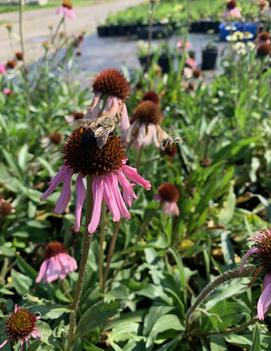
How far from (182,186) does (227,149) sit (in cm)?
50

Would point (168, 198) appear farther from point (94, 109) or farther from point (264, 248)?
point (264, 248)

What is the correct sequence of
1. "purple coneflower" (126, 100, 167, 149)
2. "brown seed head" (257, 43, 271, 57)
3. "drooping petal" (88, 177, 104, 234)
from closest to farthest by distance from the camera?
"drooping petal" (88, 177, 104, 234), "purple coneflower" (126, 100, 167, 149), "brown seed head" (257, 43, 271, 57)

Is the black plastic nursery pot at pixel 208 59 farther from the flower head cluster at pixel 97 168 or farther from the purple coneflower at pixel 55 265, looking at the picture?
the flower head cluster at pixel 97 168

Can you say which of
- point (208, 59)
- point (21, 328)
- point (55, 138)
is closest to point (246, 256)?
point (21, 328)

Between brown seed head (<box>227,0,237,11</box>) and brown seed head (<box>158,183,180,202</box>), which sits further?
brown seed head (<box>227,0,237,11</box>)

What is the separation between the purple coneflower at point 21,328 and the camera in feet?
3.60

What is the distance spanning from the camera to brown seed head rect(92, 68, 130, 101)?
168cm

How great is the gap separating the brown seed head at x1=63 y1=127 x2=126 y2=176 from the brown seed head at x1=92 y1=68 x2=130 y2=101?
720 mm

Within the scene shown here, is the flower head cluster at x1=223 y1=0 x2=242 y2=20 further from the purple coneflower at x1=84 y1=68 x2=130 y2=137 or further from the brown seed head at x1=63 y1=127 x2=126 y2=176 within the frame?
the brown seed head at x1=63 y1=127 x2=126 y2=176

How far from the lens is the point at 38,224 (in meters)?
2.08

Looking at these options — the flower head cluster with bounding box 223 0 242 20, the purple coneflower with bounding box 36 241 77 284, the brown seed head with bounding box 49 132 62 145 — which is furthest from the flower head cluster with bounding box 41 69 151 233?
the flower head cluster with bounding box 223 0 242 20

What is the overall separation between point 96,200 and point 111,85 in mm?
830

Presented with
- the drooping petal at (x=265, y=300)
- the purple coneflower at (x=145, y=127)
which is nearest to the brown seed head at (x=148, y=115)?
the purple coneflower at (x=145, y=127)

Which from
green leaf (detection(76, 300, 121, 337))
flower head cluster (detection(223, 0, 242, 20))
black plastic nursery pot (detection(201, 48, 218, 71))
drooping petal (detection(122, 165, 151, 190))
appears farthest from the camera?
black plastic nursery pot (detection(201, 48, 218, 71))
